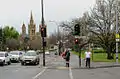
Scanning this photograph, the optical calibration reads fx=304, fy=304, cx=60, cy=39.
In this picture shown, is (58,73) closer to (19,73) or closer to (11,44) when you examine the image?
(19,73)

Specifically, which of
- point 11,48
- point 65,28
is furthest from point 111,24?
point 11,48

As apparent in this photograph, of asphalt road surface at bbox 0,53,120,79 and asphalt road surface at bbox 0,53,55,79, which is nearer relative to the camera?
asphalt road surface at bbox 0,53,55,79

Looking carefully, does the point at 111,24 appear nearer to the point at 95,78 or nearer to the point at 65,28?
the point at 95,78

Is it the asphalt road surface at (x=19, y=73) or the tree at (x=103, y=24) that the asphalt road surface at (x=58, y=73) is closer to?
the asphalt road surface at (x=19, y=73)

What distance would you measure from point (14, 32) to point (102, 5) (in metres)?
115

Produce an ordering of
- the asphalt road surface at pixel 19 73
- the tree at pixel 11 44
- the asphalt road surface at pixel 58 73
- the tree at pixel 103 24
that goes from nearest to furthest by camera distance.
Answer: the asphalt road surface at pixel 19 73, the asphalt road surface at pixel 58 73, the tree at pixel 103 24, the tree at pixel 11 44

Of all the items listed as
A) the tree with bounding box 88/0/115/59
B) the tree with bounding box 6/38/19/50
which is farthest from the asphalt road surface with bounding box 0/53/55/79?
the tree with bounding box 6/38/19/50

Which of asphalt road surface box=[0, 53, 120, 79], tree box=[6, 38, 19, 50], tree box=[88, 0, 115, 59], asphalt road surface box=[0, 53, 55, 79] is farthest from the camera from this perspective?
tree box=[6, 38, 19, 50]

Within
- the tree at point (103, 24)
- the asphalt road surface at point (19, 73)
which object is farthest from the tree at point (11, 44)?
the asphalt road surface at point (19, 73)

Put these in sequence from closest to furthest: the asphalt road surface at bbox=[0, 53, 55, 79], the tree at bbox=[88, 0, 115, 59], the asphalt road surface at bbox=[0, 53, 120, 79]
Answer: the asphalt road surface at bbox=[0, 53, 55, 79]
the asphalt road surface at bbox=[0, 53, 120, 79]
the tree at bbox=[88, 0, 115, 59]

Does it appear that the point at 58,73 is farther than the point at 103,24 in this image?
No

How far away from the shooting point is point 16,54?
152 ft

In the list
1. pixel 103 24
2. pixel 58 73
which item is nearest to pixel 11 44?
pixel 103 24

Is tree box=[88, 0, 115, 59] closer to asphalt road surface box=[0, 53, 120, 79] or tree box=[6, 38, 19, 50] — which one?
asphalt road surface box=[0, 53, 120, 79]
